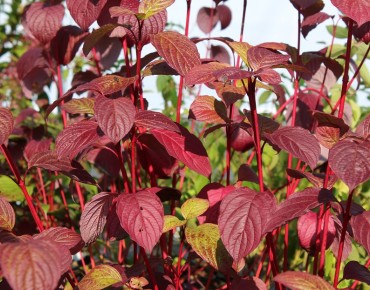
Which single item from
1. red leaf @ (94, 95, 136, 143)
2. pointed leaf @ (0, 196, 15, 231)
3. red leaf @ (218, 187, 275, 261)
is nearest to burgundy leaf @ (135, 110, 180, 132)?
red leaf @ (94, 95, 136, 143)

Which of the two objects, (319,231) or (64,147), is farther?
(319,231)

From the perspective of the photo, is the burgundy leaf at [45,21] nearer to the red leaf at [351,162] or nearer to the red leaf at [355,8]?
the red leaf at [355,8]

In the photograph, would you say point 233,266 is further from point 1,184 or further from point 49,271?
point 1,184

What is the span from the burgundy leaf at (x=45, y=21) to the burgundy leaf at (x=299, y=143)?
83 centimetres

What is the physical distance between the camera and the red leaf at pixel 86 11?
1442 mm

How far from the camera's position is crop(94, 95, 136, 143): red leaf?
1104 mm

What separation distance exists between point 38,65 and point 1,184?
43 cm

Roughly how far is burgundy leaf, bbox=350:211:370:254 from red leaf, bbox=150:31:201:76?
0.45m

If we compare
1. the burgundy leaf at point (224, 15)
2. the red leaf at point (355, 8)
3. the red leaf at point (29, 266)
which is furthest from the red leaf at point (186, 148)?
the burgundy leaf at point (224, 15)

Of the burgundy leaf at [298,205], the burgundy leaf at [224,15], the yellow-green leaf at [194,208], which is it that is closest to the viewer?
the burgundy leaf at [298,205]

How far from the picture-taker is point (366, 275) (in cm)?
125

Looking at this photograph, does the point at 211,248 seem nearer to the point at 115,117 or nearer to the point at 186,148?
the point at 186,148

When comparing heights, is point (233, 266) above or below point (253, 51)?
below

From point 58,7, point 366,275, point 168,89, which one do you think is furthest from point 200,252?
point 168,89
